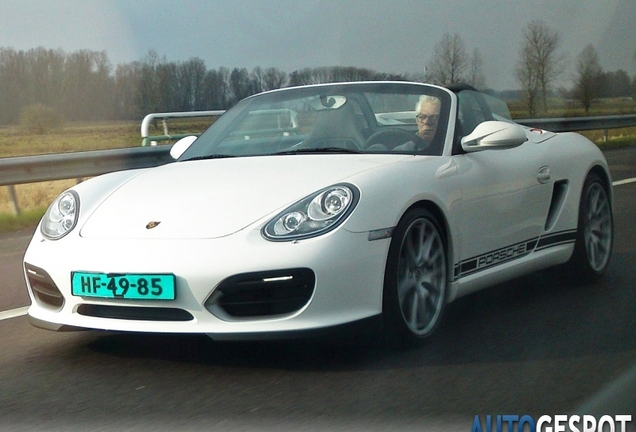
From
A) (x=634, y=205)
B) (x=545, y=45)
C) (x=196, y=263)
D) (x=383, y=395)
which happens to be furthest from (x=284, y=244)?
(x=545, y=45)

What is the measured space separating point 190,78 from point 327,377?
9343mm

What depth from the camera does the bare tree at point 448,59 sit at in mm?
12469

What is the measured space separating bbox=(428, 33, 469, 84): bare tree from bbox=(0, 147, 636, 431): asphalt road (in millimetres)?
7841

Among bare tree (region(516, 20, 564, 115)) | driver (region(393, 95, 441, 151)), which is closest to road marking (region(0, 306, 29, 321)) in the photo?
driver (region(393, 95, 441, 151))

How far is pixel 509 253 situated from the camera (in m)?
4.95

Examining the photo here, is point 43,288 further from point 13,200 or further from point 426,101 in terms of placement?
point 13,200

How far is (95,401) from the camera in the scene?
3504 millimetres

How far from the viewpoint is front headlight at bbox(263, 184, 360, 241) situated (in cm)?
381

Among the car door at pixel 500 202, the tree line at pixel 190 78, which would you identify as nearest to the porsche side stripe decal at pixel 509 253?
the car door at pixel 500 202

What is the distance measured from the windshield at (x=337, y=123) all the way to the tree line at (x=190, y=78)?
605 centimetres

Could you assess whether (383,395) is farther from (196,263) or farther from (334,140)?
(334,140)

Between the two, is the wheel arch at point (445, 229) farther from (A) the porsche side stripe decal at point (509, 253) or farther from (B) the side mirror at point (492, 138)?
(B) the side mirror at point (492, 138)

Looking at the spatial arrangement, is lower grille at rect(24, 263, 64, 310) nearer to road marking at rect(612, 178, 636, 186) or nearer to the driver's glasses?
the driver's glasses

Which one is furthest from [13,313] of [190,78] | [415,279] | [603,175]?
[190,78]
